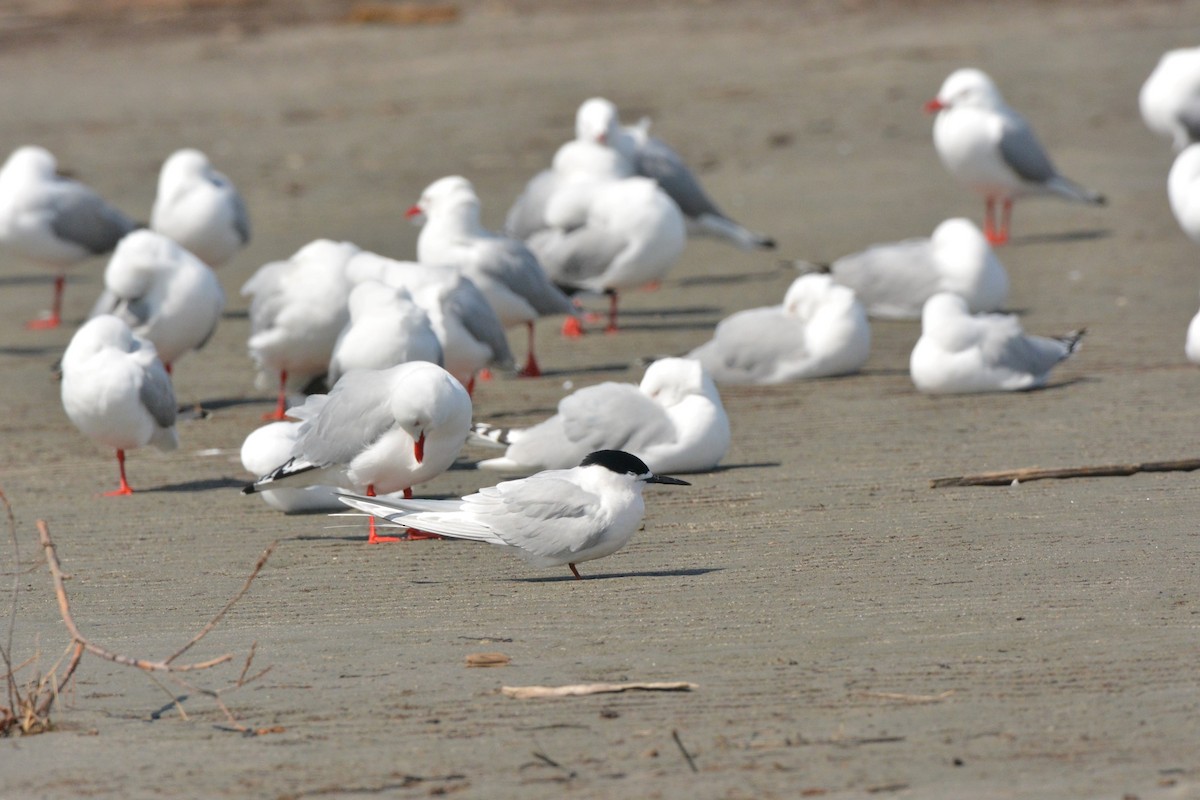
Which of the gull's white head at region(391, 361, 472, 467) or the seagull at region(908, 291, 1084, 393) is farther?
the seagull at region(908, 291, 1084, 393)

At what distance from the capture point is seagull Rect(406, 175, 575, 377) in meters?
10.3

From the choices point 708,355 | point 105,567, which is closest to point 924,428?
point 708,355

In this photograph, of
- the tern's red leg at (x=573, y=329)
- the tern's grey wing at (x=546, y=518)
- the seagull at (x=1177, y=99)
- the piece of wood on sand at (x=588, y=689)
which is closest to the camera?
the piece of wood on sand at (x=588, y=689)

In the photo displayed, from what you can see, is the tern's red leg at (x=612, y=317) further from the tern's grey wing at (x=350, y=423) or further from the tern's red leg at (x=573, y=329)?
the tern's grey wing at (x=350, y=423)

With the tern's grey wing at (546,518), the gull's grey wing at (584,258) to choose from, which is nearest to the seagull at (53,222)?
the gull's grey wing at (584,258)

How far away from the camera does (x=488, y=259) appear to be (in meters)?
10.4

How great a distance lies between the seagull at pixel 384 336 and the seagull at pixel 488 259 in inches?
73.8

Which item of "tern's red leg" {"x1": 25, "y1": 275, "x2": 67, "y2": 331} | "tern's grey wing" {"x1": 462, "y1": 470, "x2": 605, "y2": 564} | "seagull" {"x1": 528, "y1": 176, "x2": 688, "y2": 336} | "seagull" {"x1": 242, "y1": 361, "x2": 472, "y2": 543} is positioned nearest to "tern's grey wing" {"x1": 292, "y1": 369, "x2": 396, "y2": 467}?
"seagull" {"x1": 242, "y1": 361, "x2": 472, "y2": 543}

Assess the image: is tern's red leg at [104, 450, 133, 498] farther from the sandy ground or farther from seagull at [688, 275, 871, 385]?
seagull at [688, 275, 871, 385]

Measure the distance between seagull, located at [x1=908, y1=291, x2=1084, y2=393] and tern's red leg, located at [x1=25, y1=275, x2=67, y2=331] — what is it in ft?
20.8

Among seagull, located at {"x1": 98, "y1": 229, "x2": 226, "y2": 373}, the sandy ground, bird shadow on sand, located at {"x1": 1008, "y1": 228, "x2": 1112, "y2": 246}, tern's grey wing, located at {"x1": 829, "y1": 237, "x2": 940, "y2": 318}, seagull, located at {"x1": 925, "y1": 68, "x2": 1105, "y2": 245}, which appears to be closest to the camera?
the sandy ground

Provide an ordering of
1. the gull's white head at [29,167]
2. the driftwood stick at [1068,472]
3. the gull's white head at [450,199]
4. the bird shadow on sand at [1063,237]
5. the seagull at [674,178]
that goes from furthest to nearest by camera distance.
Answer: the bird shadow on sand at [1063,237], the seagull at [674,178], the gull's white head at [29,167], the gull's white head at [450,199], the driftwood stick at [1068,472]

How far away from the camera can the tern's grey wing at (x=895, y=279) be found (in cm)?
1130

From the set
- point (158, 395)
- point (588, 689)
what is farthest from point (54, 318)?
point (588, 689)
